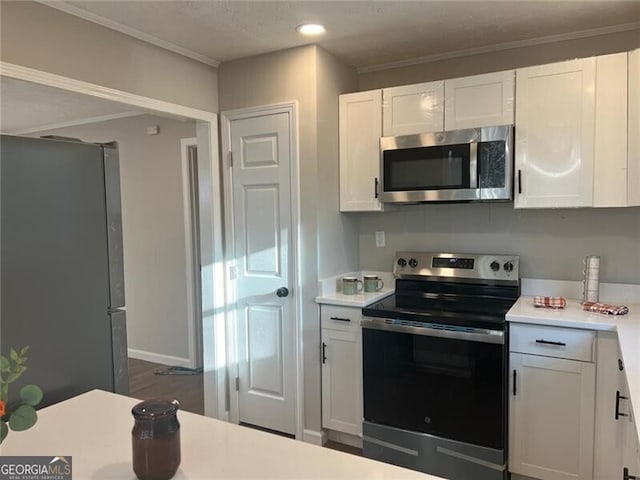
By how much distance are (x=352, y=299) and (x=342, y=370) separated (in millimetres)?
426

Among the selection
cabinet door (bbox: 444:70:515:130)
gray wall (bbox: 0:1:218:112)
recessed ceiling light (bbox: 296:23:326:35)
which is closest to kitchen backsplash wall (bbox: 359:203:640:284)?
cabinet door (bbox: 444:70:515:130)

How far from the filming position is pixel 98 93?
2367 mm

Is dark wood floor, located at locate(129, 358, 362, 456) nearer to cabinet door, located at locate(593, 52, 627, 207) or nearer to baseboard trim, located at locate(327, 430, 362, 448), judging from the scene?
baseboard trim, located at locate(327, 430, 362, 448)

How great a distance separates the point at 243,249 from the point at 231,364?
772 mm

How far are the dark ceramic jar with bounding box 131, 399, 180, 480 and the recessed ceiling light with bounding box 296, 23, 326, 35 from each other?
2101 mm

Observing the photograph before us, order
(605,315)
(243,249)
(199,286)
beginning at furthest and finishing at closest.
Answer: (199,286) < (243,249) < (605,315)

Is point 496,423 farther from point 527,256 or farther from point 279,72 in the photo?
point 279,72

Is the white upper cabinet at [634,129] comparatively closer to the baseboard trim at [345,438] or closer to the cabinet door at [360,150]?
the cabinet door at [360,150]

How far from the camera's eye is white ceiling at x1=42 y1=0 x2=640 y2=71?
229 cm

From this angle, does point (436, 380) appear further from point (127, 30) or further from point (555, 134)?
point (127, 30)

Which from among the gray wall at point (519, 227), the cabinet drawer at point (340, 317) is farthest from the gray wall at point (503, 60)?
the cabinet drawer at point (340, 317)

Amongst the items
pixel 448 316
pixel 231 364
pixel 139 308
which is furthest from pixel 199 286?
pixel 448 316

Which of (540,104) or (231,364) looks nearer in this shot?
(540,104)

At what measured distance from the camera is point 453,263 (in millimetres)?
3051
